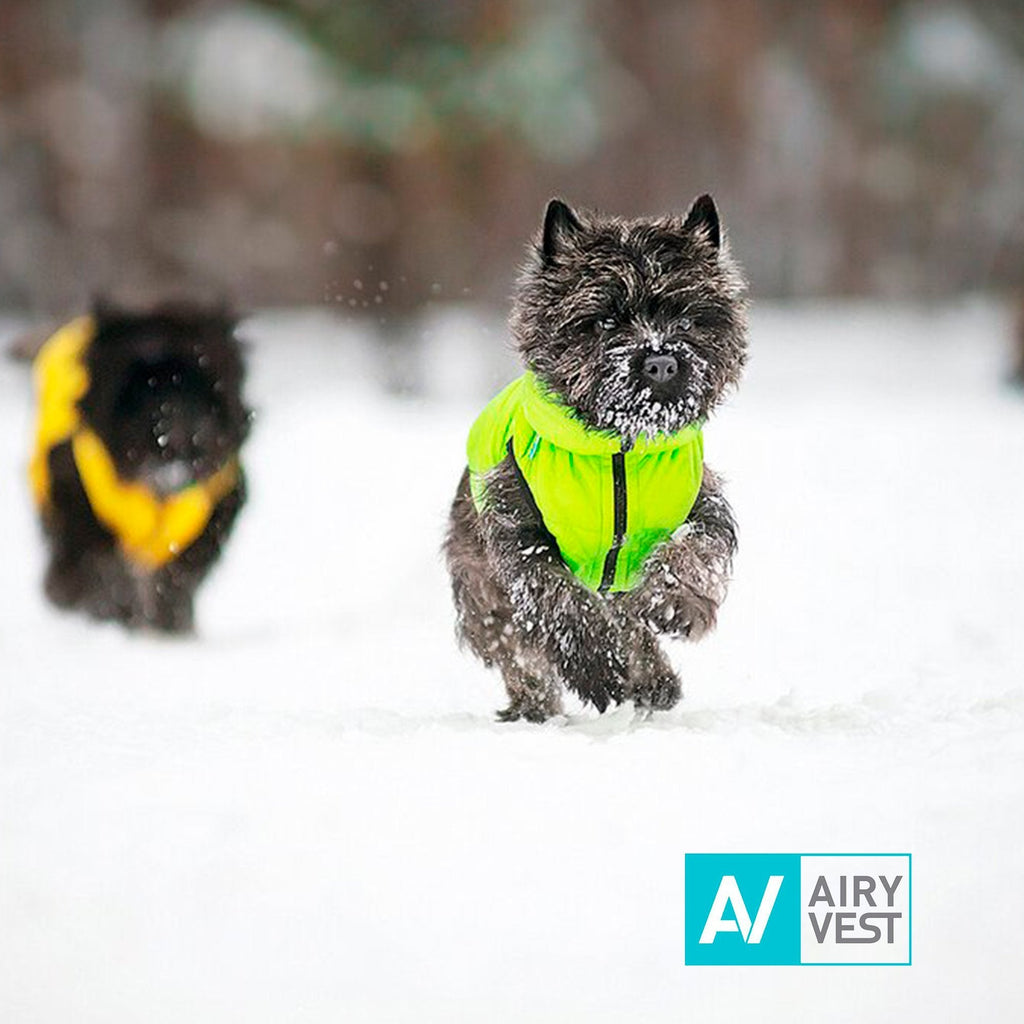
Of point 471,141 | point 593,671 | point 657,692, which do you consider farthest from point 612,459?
point 471,141

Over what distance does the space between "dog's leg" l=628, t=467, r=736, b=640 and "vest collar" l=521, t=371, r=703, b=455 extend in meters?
0.25

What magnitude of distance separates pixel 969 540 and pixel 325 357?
14.8 feet

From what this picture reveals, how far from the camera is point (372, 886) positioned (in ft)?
10.6

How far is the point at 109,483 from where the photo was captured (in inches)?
214

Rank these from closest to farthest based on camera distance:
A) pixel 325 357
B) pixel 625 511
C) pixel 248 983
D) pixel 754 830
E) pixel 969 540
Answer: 1. pixel 248 983
2. pixel 754 830
3. pixel 625 511
4. pixel 969 540
5. pixel 325 357

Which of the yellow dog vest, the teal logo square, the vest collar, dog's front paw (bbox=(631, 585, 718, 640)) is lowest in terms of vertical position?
the teal logo square

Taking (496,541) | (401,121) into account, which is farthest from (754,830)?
(401,121)

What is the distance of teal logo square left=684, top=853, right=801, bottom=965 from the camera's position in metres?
3.20

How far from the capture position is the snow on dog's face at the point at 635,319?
3.78 m

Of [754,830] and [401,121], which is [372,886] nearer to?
[754,830]

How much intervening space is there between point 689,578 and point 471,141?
20.1ft

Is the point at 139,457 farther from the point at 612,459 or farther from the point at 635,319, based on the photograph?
the point at 635,319

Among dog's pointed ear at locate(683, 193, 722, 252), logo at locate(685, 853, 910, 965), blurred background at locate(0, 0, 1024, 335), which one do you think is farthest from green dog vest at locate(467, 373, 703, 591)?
blurred background at locate(0, 0, 1024, 335)

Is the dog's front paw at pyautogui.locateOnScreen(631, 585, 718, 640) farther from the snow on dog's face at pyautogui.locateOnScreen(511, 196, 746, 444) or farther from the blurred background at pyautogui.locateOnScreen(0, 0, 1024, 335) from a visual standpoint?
the blurred background at pyautogui.locateOnScreen(0, 0, 1024, 335)
